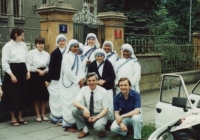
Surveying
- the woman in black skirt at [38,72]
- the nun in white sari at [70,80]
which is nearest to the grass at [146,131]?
the nun in white sari at [70,80]

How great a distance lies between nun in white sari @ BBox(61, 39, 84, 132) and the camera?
668 cm

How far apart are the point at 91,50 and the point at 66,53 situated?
0.77 m

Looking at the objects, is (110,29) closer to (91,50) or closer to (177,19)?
(91,50)

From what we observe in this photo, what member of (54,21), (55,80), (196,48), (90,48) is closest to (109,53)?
(90,48)

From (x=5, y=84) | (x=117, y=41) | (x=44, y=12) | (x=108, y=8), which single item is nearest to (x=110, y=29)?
(x=117, y=41)

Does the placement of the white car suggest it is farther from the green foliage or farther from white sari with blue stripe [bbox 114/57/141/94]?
the green foliage

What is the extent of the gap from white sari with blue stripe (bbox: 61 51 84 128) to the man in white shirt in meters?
0.52

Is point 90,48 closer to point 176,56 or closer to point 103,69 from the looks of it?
point 103,69

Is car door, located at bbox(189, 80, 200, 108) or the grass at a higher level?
car door, located at bbox(189, 80, 200, 108)

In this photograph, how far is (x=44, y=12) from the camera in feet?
27.6

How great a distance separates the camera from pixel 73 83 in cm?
676

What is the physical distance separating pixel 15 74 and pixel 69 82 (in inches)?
43.7

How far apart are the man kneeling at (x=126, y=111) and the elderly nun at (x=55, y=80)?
171 cm

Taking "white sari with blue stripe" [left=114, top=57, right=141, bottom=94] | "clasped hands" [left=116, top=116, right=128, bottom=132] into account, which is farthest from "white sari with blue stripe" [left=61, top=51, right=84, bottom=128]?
"clasped hands" [left=116, top=116, right=128, bottom=132]
